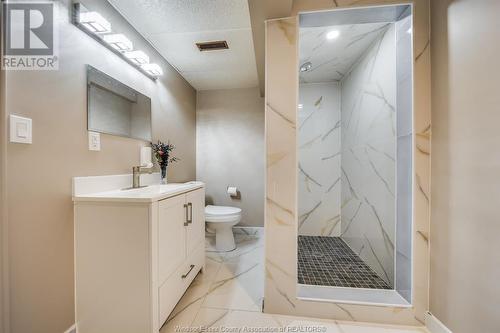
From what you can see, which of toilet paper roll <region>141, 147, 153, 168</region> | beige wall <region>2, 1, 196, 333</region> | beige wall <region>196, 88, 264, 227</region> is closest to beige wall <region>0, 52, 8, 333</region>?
beige wall <region>2, 1, 196, 333</region>

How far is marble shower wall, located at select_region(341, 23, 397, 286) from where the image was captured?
62.6 inches

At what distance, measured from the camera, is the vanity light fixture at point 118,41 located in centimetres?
132

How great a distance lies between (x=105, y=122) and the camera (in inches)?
52.0

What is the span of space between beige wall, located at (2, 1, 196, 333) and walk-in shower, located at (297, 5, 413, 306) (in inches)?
52.9

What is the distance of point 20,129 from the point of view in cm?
87

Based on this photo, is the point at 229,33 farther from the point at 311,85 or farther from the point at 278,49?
the point at 311,85

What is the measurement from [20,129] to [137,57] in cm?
98

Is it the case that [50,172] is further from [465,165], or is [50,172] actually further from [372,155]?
[372,155]

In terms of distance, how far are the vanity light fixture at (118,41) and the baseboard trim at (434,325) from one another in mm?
2591

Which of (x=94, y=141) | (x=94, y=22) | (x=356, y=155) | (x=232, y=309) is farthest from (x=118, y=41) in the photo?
(x=356, y=155)

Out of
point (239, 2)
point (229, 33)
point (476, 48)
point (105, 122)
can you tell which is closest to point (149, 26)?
point (229, 33)

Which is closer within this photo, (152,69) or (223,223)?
(152,69)

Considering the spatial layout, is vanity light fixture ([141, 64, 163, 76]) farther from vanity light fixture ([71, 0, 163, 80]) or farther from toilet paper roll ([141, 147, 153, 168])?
toilet paper roll ([141, 147, 153, 168])

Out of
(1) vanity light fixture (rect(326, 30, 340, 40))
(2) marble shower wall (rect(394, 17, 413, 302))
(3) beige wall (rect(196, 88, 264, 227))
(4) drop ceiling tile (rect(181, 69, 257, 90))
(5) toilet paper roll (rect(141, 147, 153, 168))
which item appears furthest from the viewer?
(3) beige wall (rect(196, 88, 264, 227))
